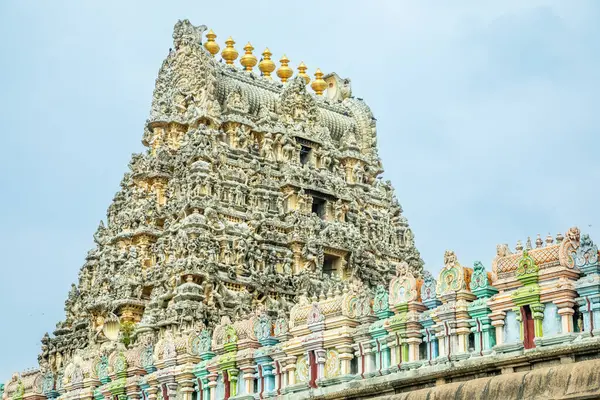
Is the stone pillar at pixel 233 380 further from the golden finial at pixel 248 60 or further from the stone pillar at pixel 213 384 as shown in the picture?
the golden finial at pixel 248 60

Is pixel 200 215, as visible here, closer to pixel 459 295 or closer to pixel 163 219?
pixel 163 219

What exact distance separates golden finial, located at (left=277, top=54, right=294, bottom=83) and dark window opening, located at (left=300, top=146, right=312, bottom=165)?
17.7 ft

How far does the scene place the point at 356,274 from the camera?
173 ft

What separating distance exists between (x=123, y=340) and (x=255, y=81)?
14171 millimetres

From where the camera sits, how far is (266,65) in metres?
59.1

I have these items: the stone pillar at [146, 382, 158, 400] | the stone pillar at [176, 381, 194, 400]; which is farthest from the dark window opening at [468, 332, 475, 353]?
the stone pillar at [146, 382, 158, 400]

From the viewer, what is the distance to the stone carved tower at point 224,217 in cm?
4869

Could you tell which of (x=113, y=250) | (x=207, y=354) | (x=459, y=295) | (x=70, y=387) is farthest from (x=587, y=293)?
(x=113, y=250)

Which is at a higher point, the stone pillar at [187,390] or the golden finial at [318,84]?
the golden finial at [318,84]

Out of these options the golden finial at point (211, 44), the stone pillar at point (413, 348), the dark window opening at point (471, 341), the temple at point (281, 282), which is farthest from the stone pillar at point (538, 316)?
the golden finial at point (211, 44)

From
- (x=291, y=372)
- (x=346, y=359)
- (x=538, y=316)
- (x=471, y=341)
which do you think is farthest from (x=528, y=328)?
(x=291, y=372)

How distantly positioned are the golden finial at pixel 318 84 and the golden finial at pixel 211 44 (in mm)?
5812

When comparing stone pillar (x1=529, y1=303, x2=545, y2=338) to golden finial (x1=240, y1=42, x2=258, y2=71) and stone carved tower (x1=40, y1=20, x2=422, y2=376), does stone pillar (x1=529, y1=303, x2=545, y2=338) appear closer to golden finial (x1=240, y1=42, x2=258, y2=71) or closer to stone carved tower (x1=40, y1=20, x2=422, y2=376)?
stone carved tower (x1=40, y1=20, x2=422, y2=376)

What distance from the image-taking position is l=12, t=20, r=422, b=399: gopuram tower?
159 ft
